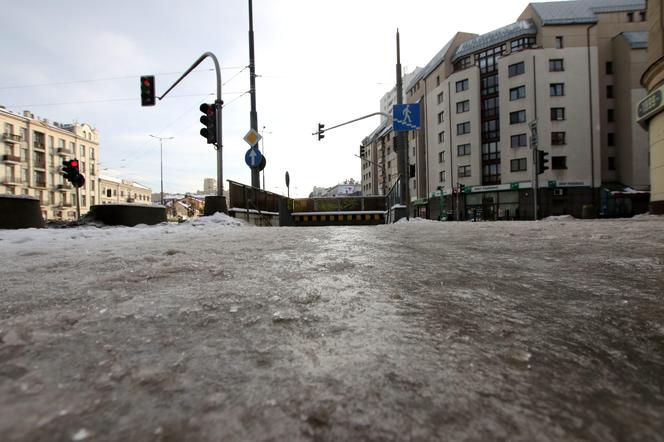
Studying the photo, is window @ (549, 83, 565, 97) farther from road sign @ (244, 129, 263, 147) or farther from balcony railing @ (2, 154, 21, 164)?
balcony railing @ (2, 154, 21, 164)

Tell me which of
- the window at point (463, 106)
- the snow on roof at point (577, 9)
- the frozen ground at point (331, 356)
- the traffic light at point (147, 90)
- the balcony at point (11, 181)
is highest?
the snow on roof at point (577, 9)

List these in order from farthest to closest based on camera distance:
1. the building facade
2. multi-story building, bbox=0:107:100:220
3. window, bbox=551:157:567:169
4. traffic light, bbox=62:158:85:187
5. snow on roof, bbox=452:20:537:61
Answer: multi-story building, bbox=0:107:100:220, snow on roof, bbox=452:20:537:61, window, bbox=551:157:567:169, traffic light, bbox=62:158:85:187, the building facade

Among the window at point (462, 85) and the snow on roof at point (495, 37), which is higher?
the snow on roof at point (495, 37)

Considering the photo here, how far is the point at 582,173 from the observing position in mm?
34250

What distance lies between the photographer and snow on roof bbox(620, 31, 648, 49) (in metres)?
32.5

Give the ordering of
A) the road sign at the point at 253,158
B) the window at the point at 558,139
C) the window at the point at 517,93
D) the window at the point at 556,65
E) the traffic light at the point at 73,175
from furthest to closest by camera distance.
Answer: the window at the point at 517,93 → the window at the point at 556,65 → the window at the point at 558,139 → the traffic light at the point at 73,175 → the road sign at the point at 253,158

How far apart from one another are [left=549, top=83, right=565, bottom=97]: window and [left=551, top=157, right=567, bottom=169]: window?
257 inches

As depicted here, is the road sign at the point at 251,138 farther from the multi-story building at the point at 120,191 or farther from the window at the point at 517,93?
the multi-story building at the point at 120,191

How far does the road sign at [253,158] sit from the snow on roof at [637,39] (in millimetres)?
40271

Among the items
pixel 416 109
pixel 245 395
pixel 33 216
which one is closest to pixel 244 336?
pixel 245 395

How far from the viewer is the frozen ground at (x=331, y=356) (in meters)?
0.73

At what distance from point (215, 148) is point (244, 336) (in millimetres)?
9946

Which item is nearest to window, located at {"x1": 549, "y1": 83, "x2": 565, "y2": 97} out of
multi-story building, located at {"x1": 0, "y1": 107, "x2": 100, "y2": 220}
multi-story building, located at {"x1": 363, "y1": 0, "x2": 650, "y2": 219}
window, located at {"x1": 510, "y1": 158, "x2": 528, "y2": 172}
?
multi-story building, located at {"x1": 363, "y1": 0, "x2": 650, "y2": 219}

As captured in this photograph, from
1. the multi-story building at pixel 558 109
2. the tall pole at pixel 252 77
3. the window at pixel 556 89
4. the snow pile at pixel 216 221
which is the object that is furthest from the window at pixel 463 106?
the snow pile at pixel 216 221
